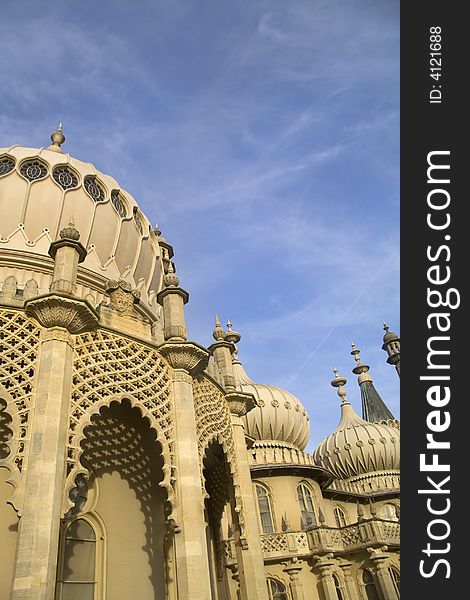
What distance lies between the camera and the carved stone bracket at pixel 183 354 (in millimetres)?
12250


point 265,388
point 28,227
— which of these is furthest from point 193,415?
point 265,388

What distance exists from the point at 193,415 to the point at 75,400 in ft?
9.48

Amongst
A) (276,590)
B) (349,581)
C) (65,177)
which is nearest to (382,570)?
(349,581)

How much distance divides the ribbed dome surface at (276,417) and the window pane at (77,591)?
1349cm

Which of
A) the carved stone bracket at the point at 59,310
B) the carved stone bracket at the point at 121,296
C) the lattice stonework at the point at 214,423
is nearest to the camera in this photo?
the carved stone bracket at the point at 59,310

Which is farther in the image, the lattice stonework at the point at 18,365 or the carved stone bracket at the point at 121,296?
the carved stone bracket at the point at 121,296

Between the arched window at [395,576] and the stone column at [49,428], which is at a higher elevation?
the stone column at [49,428]

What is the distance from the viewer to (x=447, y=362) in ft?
21.8

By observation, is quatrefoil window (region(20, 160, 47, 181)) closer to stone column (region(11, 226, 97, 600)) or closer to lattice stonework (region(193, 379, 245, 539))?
stone column (region(11, 226, 97, 600))

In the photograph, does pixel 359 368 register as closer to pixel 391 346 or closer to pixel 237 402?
pixel 391 346

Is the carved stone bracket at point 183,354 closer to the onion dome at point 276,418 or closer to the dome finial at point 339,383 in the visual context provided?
the onion dome at point 276,418

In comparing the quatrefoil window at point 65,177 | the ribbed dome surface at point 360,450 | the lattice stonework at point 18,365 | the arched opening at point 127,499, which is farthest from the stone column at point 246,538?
the ribbed dome surface at point 360,450

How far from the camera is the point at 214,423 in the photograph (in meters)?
13.3

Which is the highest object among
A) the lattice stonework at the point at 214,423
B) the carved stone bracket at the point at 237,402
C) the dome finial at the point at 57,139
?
the dome finial at the point at 57,139
